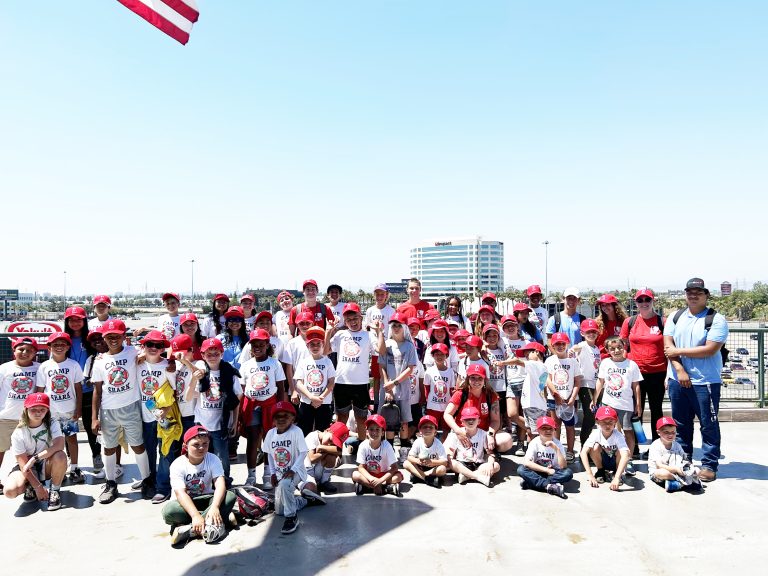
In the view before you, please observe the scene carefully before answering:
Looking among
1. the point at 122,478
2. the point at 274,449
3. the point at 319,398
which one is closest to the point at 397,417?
the point at 319,398

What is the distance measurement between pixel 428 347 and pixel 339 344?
1.38 m

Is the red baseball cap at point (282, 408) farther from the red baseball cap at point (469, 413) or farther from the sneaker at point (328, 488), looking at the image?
the red baseball cap at point (469, 413)

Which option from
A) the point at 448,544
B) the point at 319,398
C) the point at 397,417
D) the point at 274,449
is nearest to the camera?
the point at 448,544

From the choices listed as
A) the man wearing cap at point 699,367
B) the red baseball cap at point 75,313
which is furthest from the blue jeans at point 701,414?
the red baseball cap at point 75,313

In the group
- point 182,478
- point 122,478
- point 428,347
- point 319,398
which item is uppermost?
point 428,347

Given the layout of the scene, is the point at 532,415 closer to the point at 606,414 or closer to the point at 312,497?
the point at 606,414

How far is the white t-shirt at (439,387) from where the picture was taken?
608 centimetres

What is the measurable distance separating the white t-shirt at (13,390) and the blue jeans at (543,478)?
17.8 feet

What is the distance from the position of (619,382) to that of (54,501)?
242 inches

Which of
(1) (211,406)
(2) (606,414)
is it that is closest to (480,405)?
(2) (606,414)

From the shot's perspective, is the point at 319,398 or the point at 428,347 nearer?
the point at 319,398

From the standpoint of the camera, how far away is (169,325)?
22.2 ft

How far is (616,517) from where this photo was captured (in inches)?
174

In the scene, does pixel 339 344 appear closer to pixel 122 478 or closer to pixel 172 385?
pixel 172 385
